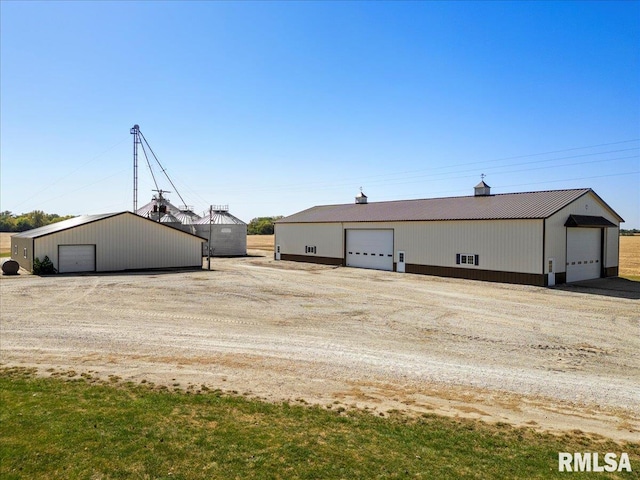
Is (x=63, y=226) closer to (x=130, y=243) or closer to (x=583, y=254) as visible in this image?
(x=130, y=243)

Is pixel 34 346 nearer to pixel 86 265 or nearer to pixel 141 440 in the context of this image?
pixel 141 440

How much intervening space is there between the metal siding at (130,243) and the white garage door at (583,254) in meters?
28.1

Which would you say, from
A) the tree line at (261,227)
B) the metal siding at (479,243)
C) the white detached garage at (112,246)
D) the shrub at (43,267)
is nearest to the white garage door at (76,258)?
the white detached garage at (112,246)

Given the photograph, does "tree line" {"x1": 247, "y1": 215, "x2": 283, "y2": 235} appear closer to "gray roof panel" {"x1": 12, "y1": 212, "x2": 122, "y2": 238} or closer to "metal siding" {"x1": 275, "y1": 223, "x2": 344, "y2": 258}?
"metal siding" {"x1": 275, "y1": 223, "x2": 344, "y2": 258}

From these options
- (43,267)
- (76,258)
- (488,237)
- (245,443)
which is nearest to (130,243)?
(76,258)

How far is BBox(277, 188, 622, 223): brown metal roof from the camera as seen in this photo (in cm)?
2850

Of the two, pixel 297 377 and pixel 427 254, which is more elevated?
pixel 427 254

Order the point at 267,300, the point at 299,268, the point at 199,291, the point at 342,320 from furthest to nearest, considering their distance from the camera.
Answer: the point at 299,268, the point at 199,291, the point at 267,300, the point at 342,320

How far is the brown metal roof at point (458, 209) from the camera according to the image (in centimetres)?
2850

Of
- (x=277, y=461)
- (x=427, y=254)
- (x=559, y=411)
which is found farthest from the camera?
(x=427, y=254)

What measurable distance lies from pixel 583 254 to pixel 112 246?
33701 millimetres

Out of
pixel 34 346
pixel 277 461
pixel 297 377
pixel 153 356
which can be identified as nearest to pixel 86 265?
pixel 34 346

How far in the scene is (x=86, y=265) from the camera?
33500mm

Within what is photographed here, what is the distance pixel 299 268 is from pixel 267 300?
1687 cm
